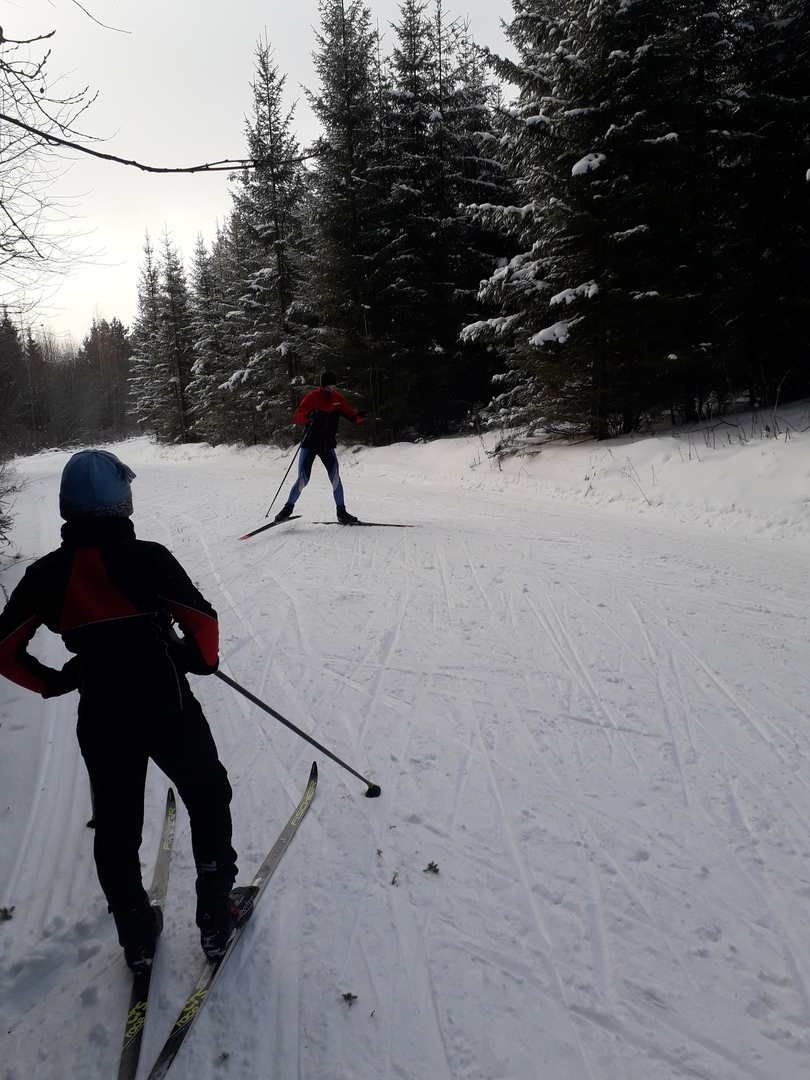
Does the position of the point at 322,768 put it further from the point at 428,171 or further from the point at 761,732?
the point at 428,171

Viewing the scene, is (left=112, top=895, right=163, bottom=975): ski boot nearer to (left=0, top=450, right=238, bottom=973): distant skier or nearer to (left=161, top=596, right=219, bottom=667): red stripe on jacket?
(left=0, top=450, right=238, bottom=973): distant skier

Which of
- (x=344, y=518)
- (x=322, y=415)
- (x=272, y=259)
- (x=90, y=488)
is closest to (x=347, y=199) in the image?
(x=272, y=259)

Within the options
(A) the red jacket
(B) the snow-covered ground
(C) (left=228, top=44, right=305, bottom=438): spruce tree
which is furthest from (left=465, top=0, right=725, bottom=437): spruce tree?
(C) (left=228, top=44, right=305, bottom=438): spruce tree

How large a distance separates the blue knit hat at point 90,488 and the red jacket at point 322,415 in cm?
667

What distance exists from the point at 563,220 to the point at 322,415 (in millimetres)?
5979

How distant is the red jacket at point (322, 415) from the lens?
8.44 m

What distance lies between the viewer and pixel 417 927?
7.23ft

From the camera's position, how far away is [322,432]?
28.0 ft

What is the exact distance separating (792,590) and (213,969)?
5228mm

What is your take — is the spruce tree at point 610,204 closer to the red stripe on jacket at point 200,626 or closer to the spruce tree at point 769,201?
the spruce tree at point 769,201

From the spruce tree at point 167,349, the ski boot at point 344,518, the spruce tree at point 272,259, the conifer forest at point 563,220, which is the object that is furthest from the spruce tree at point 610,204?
the spruce tree at point 167,349

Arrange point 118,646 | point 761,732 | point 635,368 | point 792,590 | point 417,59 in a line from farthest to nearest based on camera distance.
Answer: point 417,59 → point 635,368 → point 792,590 → point 761,732 → point 118,646

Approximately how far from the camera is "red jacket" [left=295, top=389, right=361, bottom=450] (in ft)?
27.7

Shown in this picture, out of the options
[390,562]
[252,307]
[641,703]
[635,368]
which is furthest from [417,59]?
[641,703]
